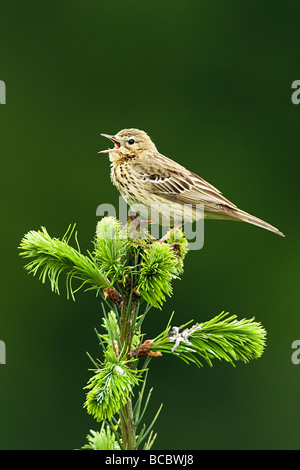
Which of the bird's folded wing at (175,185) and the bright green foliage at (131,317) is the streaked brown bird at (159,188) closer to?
the bird's folded wing at (175,185)

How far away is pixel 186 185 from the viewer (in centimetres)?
365

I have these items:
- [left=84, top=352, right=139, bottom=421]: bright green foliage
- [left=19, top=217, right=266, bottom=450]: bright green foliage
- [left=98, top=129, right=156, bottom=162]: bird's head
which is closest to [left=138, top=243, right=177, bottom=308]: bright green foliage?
[left=19, top=217, right=266, bottom=450]: bright green foliage

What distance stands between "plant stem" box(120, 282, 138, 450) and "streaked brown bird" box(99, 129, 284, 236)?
134 cm

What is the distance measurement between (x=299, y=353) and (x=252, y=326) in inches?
→ 159

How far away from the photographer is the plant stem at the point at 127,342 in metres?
1.79

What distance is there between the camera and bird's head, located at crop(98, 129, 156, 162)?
3635mm

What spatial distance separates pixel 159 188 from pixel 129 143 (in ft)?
1.15

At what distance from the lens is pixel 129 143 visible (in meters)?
3.66

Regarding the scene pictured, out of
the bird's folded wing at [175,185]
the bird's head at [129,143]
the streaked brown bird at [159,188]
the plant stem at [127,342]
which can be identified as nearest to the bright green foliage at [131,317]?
the plant stem at [127,342]

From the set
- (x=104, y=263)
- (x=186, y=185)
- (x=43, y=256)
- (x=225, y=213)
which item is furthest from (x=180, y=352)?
(x=186, y=185)

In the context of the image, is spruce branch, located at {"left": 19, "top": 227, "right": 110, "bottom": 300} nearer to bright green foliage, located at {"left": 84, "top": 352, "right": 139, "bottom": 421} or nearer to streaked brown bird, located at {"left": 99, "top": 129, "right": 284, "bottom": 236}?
bright green foliage, located at {"left": 84, "top": 352, "right": 139, "bottom": 421}

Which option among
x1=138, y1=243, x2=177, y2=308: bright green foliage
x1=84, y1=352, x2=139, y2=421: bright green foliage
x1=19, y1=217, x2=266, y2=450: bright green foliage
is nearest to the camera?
x1=84, y1=352, x2=139, y2=421: bright green foliage

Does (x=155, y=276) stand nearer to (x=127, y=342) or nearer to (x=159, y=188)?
(x=127, y=342)

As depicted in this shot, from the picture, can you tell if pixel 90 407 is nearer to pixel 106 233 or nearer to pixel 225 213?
pixel 106 233
